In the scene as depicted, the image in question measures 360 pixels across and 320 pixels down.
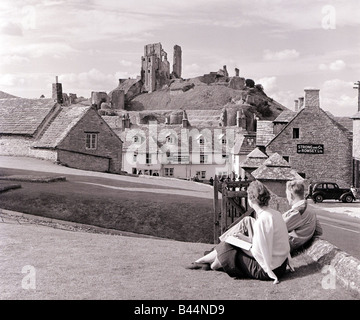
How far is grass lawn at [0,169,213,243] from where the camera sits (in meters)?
17.5

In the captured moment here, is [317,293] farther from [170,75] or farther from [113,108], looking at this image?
[170,75]

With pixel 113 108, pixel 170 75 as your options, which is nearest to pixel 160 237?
pixel 113 108

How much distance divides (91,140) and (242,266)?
30491 millimetres

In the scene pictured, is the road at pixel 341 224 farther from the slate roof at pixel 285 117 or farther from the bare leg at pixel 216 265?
the slate roof at pixel 285 117

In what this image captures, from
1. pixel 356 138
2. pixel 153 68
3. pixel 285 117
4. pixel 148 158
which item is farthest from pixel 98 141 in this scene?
pixel 153 68

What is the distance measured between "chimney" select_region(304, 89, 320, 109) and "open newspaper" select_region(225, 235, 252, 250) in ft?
123

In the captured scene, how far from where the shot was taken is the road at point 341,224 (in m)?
19.8

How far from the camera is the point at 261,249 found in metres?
7.62

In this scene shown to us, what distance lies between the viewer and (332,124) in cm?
4406

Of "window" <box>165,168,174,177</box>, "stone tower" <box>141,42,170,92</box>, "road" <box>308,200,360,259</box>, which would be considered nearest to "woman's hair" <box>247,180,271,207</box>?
"road" <box>308,200,360,259</box>

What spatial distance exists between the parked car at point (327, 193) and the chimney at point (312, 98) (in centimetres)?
821

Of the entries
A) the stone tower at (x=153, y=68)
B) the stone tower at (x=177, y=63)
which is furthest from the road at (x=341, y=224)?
the stone tower at (x=177, y=63)
